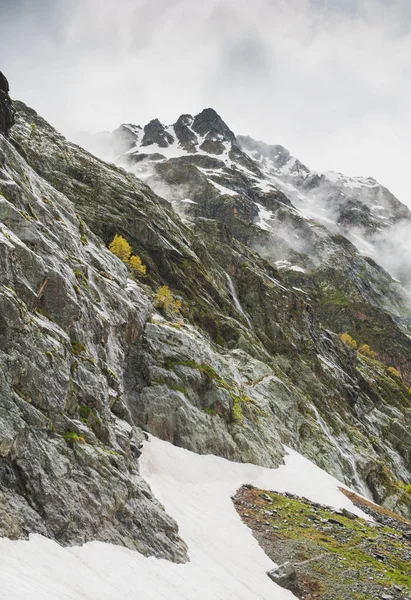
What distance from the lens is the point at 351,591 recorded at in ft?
73.6

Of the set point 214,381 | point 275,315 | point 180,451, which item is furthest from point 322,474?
point 275,315

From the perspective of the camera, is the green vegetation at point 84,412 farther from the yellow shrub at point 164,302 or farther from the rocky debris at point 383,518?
the yellow shrub at point 164,302

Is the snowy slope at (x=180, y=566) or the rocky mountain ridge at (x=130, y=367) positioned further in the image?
the rocky mountain ridge at (x=130, y=367)

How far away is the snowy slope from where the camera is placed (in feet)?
45.6

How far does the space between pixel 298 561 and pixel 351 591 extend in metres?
3.55

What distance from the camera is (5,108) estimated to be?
53.1 meters

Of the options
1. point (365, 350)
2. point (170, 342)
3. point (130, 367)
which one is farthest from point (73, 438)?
point (365, 350)

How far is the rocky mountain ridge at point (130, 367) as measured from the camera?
19.5 m

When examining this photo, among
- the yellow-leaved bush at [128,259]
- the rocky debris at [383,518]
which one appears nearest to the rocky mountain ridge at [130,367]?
the yellow-leaved bush at [128,259]

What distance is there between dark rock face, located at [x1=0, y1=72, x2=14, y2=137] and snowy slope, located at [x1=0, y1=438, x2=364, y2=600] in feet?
A: 144

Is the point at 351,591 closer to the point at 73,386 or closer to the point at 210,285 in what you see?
the point at 73,386

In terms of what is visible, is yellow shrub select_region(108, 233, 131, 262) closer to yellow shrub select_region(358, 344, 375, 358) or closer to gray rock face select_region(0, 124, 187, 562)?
gray rock face select_region(0, 124, 187, 562)

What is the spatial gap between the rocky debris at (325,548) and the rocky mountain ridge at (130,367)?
685cm

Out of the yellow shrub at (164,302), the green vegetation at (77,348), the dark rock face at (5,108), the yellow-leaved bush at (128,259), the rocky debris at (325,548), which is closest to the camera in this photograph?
the rocky debris at (325,548)
